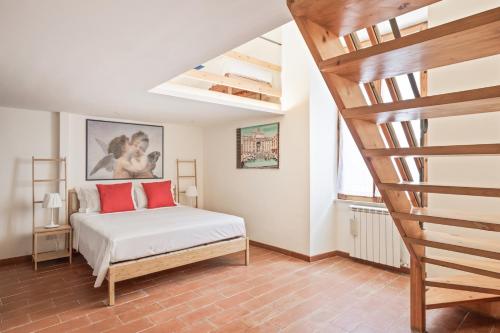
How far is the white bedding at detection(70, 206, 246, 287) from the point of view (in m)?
2.84

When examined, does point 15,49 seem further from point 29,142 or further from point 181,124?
point 181,124

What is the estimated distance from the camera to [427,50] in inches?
39.7

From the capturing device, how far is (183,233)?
3262 millimetres

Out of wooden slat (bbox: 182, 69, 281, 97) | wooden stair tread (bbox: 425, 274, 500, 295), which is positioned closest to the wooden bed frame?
wooden slat (bbox: 182, 69, 281, 97)

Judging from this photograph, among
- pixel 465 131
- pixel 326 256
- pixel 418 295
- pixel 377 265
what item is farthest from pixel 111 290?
pixel 465 131

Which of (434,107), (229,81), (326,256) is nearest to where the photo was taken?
(434,107)

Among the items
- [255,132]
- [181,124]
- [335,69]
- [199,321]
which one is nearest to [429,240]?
[335,69]

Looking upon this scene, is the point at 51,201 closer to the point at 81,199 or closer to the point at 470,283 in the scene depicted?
the point at 81,199

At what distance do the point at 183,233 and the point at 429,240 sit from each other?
2.35 meters

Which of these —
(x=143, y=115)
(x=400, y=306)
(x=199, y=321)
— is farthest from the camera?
(x=143, y=115)

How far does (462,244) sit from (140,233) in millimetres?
2677

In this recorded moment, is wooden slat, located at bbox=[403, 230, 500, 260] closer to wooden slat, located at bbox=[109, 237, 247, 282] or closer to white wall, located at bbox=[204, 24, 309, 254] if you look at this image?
white wall, located at bbox=[204, 24, 309, 254]

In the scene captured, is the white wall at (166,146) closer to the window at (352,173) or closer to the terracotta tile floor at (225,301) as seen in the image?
the terracotta tile floor at (225,301)

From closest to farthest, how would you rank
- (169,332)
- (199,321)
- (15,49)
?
(15,49)
(169,332)
(199,321)
